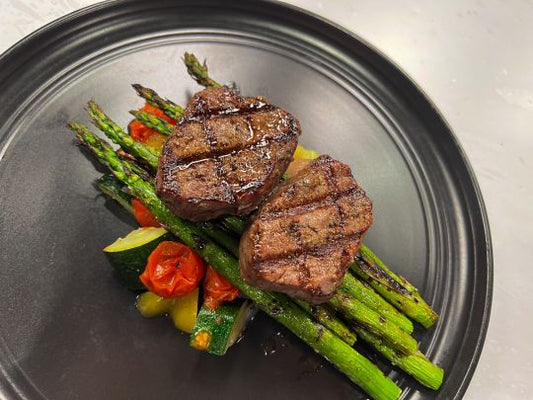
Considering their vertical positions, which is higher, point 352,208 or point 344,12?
point 344,12

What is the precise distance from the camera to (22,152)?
12.3 feet

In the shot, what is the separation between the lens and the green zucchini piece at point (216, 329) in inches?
130

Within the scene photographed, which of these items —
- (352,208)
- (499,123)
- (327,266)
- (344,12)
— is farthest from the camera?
(344,12)

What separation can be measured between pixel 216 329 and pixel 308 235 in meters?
0.97

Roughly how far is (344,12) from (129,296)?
12.9 feet

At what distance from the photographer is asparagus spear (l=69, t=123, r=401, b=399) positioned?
332 centimetres

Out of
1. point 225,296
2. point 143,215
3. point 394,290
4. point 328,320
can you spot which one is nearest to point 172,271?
point 225,296

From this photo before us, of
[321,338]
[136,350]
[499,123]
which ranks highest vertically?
[499,123]

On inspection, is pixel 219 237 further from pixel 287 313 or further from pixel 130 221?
pixel 130 221

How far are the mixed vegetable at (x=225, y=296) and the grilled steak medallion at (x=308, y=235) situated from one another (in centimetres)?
37

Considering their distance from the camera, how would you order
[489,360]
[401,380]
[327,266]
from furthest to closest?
[489,360] < [401,380] < [327,266]

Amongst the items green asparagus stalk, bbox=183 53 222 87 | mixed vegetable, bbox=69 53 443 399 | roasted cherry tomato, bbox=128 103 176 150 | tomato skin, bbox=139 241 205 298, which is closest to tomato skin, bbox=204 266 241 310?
mixed vegetable, bbox=69 53 443 399

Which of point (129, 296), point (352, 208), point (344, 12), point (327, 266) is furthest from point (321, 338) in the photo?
point (344, 12)

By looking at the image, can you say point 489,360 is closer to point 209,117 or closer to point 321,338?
point 321,338
